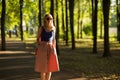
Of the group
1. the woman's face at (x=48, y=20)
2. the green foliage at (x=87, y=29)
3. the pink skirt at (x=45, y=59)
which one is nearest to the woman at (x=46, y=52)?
the pink skirt at (x=45, y=59)

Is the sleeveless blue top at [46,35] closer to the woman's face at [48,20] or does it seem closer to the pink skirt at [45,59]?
the pink skirt at [45,59]

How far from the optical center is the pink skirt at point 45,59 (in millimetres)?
11172

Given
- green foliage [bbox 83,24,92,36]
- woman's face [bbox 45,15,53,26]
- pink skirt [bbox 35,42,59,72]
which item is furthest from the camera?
green foliage [bbox 83,24,92,36]

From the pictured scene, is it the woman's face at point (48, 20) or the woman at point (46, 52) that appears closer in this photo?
the woman's face at point (48, 20)

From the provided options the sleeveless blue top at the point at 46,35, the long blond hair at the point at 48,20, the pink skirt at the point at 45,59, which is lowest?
the pink skirt at the point at 45,59

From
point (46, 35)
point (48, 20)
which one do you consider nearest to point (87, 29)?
point (46, 35)

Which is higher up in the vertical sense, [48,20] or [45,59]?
[48,20]

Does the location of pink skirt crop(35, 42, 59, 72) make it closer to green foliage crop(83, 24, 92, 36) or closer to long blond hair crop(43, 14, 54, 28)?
long blond hair crop(43, 14, 54, 28)

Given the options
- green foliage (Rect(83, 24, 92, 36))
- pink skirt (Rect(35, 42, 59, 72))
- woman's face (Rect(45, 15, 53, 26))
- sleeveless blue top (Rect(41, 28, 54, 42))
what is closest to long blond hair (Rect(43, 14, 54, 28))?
woman's face (Rect(45, 15, 53, 26))

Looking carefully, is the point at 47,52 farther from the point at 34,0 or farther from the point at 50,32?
the point at 34,0

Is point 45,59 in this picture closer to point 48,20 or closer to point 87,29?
point 48,20

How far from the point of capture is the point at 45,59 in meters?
11.2

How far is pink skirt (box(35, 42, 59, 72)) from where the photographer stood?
1117 centimetres

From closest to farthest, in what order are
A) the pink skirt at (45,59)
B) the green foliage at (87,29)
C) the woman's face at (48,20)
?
the woman's face at (48,20) → the pink skirt at (45,59) → the green foliage at (87,29)
